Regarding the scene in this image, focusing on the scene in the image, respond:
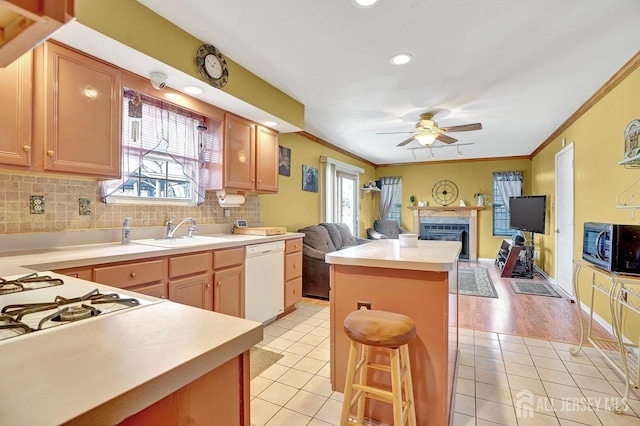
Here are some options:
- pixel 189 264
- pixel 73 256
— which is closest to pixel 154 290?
pixel 189 264

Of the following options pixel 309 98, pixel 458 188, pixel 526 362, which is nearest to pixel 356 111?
pixel 309 98

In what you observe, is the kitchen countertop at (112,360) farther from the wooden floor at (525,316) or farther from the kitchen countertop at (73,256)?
the wooden floor at (525,316)

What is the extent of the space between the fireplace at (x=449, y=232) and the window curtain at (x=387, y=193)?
951 mm

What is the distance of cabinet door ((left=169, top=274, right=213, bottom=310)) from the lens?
2189mm

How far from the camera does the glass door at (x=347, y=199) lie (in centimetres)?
616

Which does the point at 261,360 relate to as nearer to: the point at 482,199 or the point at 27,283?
the point at 27,283

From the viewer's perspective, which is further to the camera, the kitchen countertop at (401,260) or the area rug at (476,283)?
the area rug at (476,283)

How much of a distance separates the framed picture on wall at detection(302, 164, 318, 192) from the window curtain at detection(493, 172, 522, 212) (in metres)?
4.45

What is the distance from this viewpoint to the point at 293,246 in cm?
358

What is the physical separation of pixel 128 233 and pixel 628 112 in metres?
4.31

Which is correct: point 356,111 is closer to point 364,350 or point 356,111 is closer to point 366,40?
point 366,40

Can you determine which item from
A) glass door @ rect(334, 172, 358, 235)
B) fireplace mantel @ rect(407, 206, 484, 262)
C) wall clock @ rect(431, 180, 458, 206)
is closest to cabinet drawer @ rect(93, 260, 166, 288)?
glass door @ rect(334, 172, 358, 235)

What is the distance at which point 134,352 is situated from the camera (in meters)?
0.58

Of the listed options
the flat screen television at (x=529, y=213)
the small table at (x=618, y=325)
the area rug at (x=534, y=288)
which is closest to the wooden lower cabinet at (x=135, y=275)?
the small table at (x=618, y=325)
